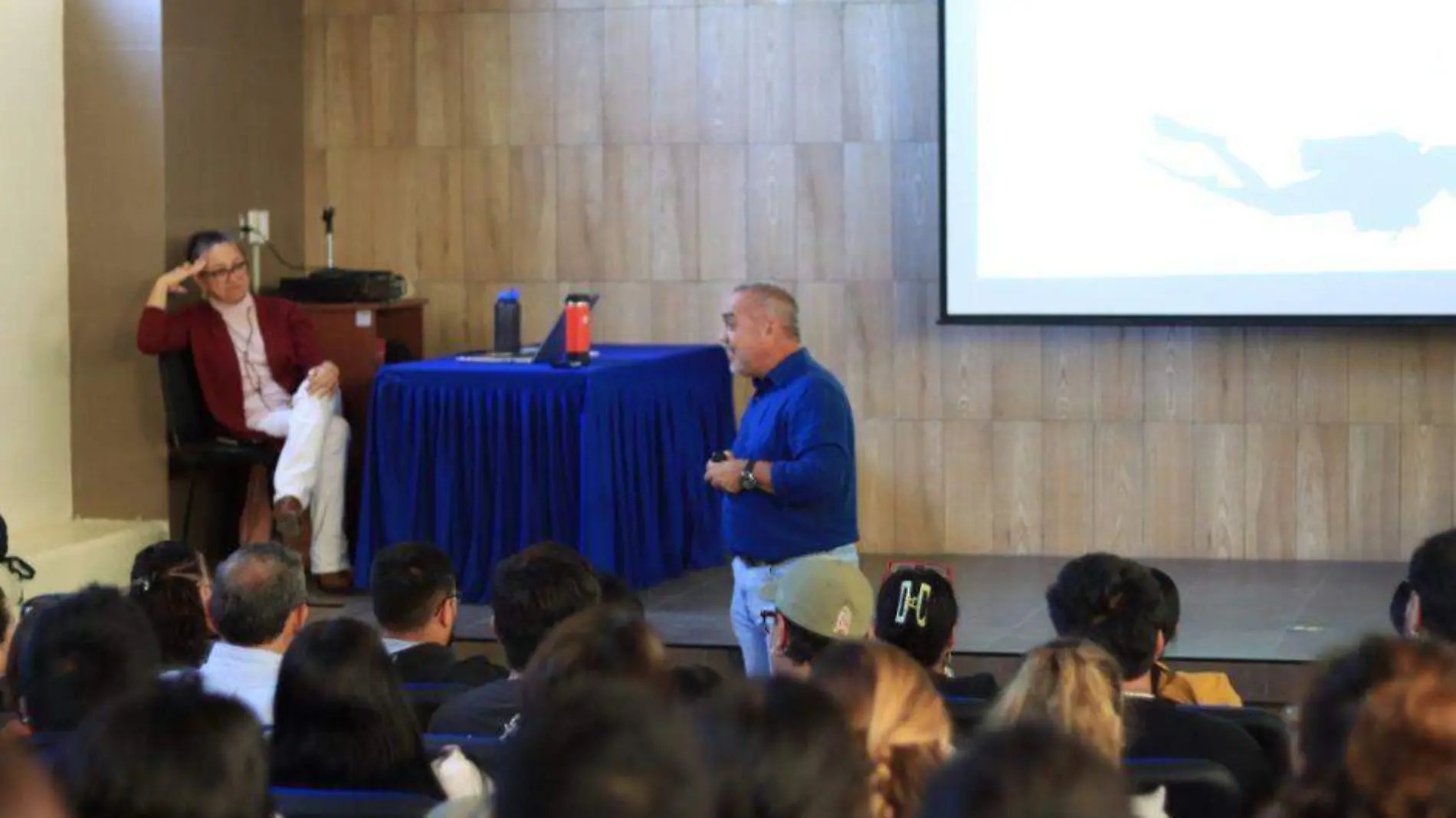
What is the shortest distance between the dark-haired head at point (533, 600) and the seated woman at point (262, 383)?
3720 millimetres

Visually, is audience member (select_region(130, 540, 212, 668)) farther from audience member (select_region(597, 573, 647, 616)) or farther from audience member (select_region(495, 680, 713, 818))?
audience member (select_region(495, 680, 713, 818))

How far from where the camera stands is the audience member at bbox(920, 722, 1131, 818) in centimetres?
157

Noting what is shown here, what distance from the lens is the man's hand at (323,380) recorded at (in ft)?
25.5

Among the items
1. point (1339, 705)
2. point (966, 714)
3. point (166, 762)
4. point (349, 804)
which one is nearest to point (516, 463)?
point (966, 714)

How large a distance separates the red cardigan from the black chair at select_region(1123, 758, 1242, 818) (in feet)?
17.3

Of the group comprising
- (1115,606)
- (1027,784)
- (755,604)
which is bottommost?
(755,604)

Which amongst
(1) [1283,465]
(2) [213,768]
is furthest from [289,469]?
(2) [213,768]

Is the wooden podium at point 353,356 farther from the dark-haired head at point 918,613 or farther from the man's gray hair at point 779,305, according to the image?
the dark-haired head at point 918,613

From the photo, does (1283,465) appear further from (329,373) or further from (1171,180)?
(329,373)

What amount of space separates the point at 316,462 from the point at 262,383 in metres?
0.43

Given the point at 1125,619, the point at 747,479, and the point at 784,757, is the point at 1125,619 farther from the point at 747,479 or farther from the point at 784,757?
the point at 784,757

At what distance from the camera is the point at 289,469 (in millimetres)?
7746

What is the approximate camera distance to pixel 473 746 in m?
3.36

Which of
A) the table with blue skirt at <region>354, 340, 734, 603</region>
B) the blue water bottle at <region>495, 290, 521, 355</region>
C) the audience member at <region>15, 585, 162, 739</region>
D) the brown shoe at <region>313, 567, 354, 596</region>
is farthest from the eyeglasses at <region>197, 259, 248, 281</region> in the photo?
the audience member at <region>15, 585, 162, 739</region>
